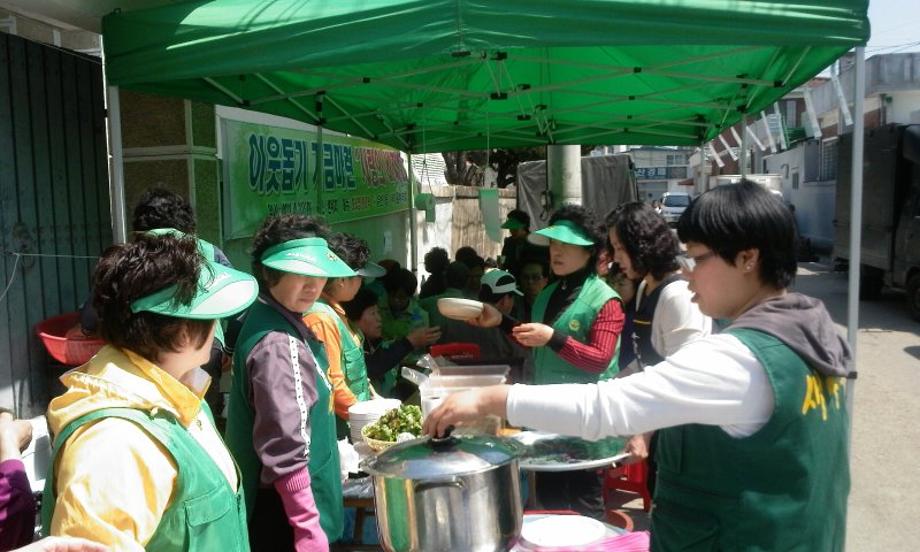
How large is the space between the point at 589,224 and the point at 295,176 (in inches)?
148

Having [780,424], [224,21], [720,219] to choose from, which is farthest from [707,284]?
[224,21]

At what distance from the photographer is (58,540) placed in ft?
4.55

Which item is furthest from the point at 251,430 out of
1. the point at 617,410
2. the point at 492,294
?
the point at 492,294

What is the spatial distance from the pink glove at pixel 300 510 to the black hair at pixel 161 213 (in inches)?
76.7

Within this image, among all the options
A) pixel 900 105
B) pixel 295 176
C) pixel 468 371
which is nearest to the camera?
pixel 468 371

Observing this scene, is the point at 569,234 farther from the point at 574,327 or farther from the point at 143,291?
the point at 143,291

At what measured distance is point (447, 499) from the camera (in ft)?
6.41

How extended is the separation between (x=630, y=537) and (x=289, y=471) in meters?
1.02

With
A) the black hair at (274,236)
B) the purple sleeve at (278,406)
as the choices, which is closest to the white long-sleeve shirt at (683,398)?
the purple sleeve at (278,406)

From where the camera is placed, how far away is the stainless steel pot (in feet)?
6.41

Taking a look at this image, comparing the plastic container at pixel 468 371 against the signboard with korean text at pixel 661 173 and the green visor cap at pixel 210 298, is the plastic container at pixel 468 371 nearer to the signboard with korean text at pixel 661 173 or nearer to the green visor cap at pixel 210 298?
the green visor cap at pixel 210 298

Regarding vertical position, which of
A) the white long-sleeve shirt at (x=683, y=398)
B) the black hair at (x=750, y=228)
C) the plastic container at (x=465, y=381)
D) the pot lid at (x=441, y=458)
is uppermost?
the black hair at (x=750, y=228)

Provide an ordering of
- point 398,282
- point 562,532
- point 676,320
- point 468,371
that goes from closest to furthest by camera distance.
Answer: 1. point 562,532
2. point 676,320
3. point 468,371
4. point 398,282

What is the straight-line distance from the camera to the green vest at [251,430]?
2.52m
